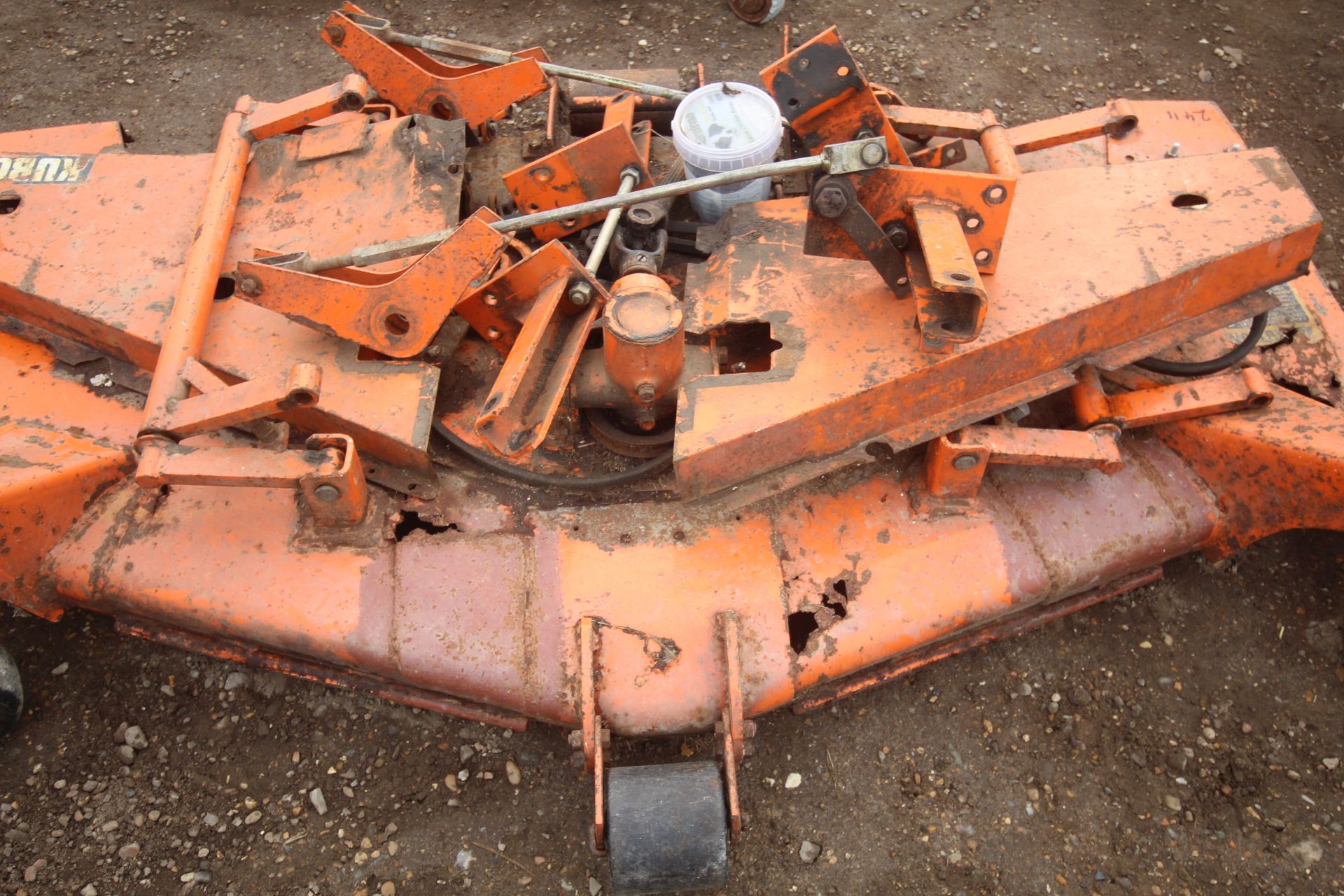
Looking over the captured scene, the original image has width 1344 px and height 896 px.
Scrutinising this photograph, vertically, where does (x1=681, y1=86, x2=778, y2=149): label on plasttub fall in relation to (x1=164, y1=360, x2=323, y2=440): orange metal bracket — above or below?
above

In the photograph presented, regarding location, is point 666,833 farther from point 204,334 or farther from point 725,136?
point 725,136

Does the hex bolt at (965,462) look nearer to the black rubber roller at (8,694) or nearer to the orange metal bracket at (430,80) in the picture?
the orange metal bracket at (430,80)

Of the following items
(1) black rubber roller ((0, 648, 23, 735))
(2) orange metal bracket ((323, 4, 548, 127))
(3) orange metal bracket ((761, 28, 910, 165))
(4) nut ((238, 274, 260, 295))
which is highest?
(3) orange metal bracket ((761, 28, 910, 165))

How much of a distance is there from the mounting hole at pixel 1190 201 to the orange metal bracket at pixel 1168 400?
1.72ft

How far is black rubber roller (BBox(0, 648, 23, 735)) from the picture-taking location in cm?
318

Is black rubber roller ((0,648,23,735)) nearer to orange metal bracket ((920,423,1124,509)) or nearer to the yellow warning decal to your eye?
the yellow warning decal

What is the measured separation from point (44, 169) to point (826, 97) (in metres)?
2.75

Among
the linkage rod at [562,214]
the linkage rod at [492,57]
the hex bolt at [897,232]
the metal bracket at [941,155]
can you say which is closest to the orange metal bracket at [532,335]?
the linkage rod at [562,214]

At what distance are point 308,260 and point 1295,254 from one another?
2.88m

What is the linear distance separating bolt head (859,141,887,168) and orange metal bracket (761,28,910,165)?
0.49 meters

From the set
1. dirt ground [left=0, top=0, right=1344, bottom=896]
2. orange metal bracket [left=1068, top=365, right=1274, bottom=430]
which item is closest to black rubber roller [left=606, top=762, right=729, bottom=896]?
dirt ground [left=0, top=0, right=1344, bottom=896]

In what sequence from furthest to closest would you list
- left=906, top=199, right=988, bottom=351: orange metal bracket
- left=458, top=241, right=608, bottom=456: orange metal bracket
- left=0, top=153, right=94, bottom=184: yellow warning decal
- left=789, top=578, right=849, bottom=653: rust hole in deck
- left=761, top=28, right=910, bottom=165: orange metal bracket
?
left=0, top=153, right=94, bottom=184: yellow warning decal, left=761, top=28, right=910, bottom=165: orange metal bracket, left=789, top=578, right=849, bottom=653: rust hole in deck, left=458, top=241, right=608, bottom=456: orange metal bracket, left=906, top=199, right=988, bottom=351: orange metal bracket

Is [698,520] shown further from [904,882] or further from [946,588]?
[904,882]

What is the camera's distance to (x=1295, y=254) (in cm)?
292
